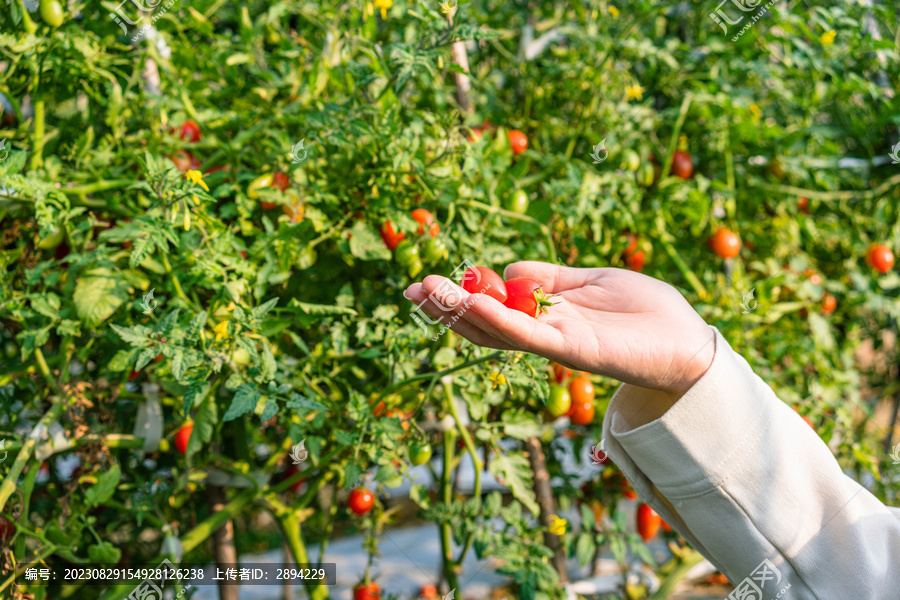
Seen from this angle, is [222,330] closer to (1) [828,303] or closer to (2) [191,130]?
(2) [191,130]

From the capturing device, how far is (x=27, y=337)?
3.43 feet

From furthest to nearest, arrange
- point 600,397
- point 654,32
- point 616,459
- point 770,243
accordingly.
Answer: point 654,32, point 770,243, point 600,397, point 616,459

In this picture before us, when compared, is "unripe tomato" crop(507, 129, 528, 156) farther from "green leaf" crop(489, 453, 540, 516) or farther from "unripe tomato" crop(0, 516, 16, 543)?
"unripe tomato" crop(0, 516, 16, 543)

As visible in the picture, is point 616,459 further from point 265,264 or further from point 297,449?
point 265,264

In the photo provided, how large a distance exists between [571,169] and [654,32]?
91 centimetres

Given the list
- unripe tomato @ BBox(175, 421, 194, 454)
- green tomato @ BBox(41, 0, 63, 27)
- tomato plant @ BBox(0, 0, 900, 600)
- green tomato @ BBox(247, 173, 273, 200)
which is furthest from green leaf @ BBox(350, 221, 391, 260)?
green tomato @ BBox(41, 0, 63, 27)

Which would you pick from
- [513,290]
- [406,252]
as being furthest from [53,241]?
[513,290]

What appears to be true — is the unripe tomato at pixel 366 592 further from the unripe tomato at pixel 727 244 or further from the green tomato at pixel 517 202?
the unripe tomato at pixel 727 244

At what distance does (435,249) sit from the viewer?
1138mm

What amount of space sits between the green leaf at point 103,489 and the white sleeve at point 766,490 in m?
0.92

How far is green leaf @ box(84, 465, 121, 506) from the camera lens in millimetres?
1100

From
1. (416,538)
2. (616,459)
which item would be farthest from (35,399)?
(416,538)

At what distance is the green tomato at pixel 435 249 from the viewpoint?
1.14m

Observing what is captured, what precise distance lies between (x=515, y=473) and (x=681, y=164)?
3.18 ft
